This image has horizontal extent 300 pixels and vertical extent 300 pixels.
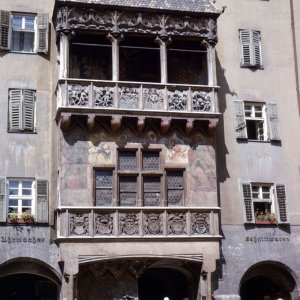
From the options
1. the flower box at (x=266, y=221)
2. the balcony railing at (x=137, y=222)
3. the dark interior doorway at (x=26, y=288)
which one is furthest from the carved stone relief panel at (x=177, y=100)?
the dark interior doorway at (x=26, y=288)

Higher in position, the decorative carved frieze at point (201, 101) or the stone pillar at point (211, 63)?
the stone pillar at point (211, 63)

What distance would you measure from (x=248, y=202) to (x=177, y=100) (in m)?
4.95

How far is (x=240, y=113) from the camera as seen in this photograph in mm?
26016

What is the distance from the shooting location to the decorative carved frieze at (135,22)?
23.6m

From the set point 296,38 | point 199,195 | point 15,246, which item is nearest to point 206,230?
point 199,195

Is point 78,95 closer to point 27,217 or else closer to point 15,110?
point 15,110

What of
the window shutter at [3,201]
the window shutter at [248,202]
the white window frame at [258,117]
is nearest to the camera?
the window shutter at [3,201]

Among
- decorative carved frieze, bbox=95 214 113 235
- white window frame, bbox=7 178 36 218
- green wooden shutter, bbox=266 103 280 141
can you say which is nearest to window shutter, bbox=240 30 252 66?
green wooden shutter, bbox=266 103 280 141

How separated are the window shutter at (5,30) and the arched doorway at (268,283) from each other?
12.7 meters

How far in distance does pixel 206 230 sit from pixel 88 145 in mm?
5294

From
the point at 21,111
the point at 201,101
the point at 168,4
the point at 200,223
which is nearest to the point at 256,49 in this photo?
the point at 201,101

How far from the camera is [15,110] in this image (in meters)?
24.0

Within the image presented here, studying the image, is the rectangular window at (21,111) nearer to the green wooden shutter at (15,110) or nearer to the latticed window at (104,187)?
the green wooden shutter at (15,110)

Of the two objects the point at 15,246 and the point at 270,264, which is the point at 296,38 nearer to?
the point at 270,264
